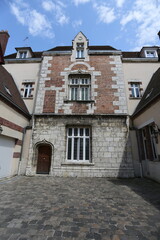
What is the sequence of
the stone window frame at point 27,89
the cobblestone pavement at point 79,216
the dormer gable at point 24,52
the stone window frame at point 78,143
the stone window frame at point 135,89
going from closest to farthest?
1. the cobblestone pavement at point 79,216
2. the stone window frame at point 78,143
3. the stone window frame at point 135,89
4. the stone window frame at point 27,89
5. the dormer gable at point 24,52

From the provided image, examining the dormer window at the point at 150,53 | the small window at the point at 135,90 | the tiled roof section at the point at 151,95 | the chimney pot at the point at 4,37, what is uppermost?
the chimney pot at the point at 4,37

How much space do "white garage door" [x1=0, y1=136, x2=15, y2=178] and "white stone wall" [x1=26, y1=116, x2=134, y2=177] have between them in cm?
102

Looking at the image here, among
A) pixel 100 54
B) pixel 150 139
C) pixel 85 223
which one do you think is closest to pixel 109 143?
pixel 150 139

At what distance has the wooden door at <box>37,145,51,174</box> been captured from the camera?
23.4ft

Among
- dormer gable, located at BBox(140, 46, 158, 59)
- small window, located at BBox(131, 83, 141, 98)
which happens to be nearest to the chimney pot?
small window, located at BBox(131, 83, 141, 98)

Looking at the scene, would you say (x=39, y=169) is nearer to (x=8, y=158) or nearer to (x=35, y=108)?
(x=8, y=158)

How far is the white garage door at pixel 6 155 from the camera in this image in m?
5.99

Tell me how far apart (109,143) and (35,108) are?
17.0 feet

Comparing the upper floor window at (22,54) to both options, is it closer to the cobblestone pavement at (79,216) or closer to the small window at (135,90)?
the small window at (135,90)

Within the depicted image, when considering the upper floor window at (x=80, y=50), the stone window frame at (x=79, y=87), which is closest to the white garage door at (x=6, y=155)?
the stone window frame at (x=79, y=87)

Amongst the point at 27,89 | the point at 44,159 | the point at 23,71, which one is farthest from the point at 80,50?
the point at 44,159

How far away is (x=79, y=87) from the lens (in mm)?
8594

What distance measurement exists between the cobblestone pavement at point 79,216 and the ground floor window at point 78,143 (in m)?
3.10

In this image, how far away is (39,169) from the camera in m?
7.13
